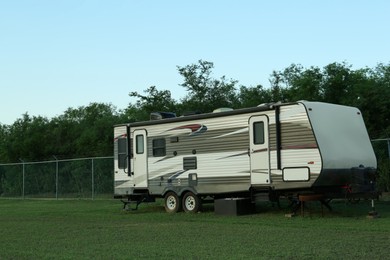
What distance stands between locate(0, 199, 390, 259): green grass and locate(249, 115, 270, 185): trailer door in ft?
3.74

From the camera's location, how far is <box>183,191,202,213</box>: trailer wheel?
17.5m

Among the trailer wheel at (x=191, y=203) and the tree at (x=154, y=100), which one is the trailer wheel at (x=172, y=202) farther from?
the tree at (x=154, y=100)

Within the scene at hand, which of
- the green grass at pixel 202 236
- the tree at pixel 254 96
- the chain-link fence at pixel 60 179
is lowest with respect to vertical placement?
the green grass at pixel 202 236

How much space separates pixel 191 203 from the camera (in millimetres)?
17719

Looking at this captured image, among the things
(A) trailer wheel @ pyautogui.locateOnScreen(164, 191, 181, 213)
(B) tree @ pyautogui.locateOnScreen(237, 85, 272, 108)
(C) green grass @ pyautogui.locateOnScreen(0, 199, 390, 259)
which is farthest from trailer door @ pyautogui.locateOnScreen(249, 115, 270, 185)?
(B) tree @ pyautogui.locateOnScreen(237, 85, 272, 108)

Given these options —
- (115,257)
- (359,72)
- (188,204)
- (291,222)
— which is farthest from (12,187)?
(115,257)

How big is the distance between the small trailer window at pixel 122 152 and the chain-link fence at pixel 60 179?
717cm

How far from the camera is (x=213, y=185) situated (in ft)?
55.7

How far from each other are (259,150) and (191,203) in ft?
10.7

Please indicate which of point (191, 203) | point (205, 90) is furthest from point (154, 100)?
point (191, 203)

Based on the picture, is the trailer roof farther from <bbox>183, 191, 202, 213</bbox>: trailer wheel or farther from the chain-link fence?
the chain-link fence

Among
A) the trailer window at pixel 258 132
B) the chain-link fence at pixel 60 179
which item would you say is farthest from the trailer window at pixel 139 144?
the chain-link fence at pixel 60 179

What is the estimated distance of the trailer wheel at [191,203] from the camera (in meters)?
17.5

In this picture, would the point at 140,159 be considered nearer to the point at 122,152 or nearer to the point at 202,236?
the point at 122,152
